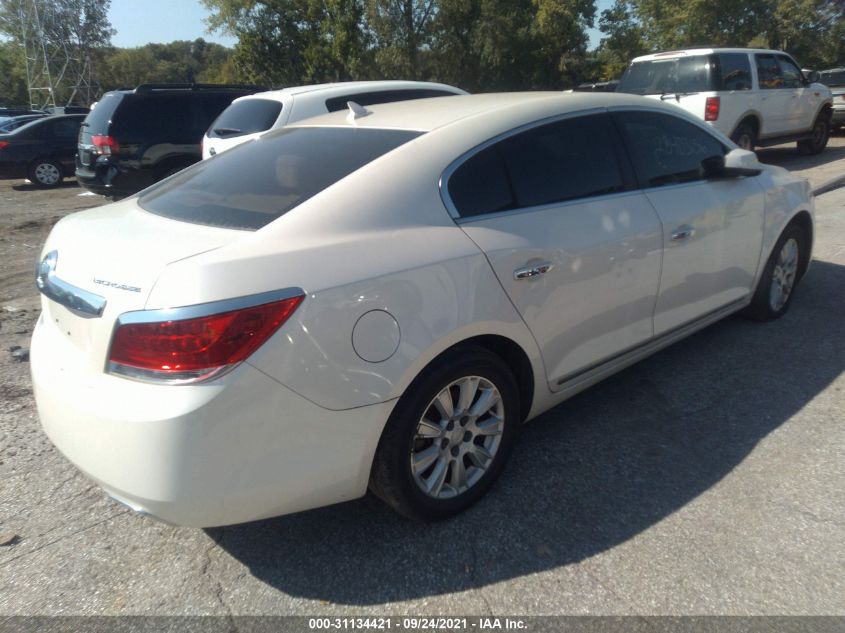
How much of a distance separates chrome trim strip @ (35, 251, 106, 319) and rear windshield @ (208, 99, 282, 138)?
17.2 ft

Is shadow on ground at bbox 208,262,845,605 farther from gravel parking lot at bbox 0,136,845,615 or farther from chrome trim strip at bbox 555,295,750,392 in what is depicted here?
chrome trim strip at bbox 555,295,750,392

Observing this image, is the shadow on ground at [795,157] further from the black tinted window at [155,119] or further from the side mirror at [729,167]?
the black tinted window at [155,119]

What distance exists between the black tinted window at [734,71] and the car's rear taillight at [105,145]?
29.8 ft

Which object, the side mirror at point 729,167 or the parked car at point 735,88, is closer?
the side mirror at point 729,167

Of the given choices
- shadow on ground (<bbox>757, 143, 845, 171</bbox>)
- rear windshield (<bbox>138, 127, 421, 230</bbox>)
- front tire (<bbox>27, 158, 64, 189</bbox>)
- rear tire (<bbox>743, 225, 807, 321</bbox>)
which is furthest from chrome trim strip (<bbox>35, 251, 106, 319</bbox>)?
front tire (<bbox>27, 158, 64, 189</bbox>)

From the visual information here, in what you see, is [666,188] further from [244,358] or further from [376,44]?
[376,44]

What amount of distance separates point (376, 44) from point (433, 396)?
28226 mm

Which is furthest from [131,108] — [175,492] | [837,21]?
[837,21]

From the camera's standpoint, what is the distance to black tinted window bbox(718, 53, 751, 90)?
437 inches

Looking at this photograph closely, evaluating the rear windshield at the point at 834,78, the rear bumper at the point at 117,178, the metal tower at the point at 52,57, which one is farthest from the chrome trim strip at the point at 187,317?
the metal tower at the point at 52,57

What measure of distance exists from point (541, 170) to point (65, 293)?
2.06m

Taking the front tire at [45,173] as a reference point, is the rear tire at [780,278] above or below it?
above

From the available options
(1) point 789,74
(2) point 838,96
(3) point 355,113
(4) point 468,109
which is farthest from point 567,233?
(2) point 838,96

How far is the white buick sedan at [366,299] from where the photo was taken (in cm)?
226
